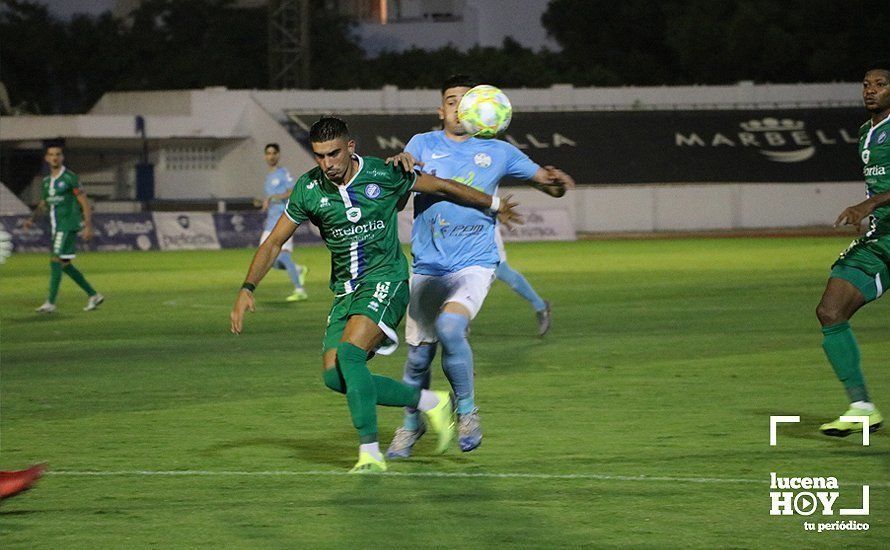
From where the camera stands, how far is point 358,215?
7.80 m

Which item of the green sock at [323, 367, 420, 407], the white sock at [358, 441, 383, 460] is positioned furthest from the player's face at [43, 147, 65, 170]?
the white sock at [358, 441, 383, 460]

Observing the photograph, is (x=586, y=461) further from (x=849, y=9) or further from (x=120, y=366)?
(x=849, y=9)

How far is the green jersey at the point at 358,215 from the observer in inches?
307

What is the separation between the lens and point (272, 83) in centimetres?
5306

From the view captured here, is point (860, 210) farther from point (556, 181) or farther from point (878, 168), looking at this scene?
point (556, 181)

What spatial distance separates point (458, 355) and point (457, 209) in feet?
3.04

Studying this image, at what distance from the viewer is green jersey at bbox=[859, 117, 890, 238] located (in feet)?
29.2

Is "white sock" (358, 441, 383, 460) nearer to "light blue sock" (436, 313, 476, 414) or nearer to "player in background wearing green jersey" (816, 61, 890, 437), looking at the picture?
"light blue sock" (436, 313, 476, 414)

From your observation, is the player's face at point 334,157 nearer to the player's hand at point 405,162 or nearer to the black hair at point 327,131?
the black hair at point 327,131

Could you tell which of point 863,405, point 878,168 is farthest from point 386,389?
point 878,168

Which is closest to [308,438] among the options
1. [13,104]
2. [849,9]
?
[849,9]

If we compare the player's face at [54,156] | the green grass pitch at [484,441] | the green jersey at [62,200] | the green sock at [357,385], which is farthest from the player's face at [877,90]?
the green jersey at [62,200]

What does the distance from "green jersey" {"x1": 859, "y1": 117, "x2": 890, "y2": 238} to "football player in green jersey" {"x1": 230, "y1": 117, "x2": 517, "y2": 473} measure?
2806 millimetres

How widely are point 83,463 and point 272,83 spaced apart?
4574cm
